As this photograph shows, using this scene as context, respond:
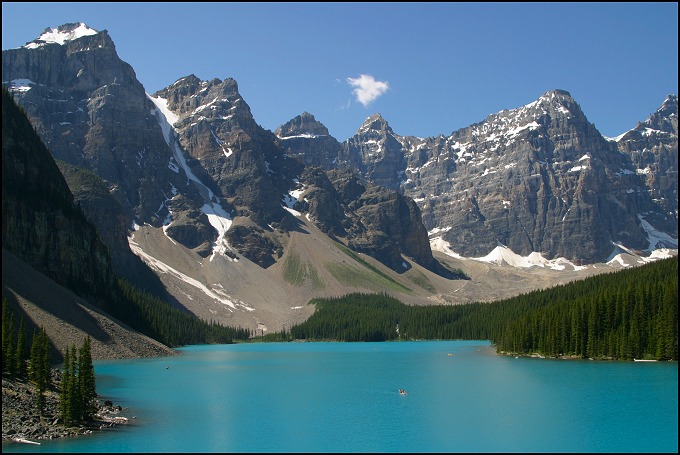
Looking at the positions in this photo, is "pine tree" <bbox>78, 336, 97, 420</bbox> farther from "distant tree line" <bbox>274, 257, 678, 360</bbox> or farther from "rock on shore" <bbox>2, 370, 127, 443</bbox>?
"distant tree line" <bbox>274, 257, 678, 360</bbox>

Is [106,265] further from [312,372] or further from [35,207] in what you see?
[312,372]

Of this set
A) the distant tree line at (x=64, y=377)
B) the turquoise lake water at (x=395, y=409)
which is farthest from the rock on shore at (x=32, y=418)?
the turquoise lake water at (x=395, y=409)

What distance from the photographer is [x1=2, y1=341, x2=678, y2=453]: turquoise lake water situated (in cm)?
5044

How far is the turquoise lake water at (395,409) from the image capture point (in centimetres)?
5044

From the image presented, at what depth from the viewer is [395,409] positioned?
2638 inches

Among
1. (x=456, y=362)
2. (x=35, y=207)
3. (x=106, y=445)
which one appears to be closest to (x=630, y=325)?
(x=456, y=362)

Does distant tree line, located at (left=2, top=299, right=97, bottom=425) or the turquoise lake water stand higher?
distant tree line, located at (left=2, top=299, right=97, bottom=425)

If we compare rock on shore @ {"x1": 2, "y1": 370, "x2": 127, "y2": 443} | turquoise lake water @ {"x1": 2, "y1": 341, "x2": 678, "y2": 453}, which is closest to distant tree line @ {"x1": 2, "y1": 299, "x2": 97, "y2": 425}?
rock on shore @ {"x1": 2, "y1": 370, "x2": 127, "y2": 443}

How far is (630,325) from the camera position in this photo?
4203 inches

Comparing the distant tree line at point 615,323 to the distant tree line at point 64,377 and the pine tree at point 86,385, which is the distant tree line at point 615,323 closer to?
the pine tree at point 86,385

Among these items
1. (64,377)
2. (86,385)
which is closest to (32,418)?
(64,377)

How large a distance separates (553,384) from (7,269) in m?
82.5

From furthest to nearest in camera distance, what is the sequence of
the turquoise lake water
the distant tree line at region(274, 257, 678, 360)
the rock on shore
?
the distant tree line at region(274, 257, 678, 360) < the turquoise lake water < the rock on shore

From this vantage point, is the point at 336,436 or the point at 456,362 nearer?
the point at 336,436
